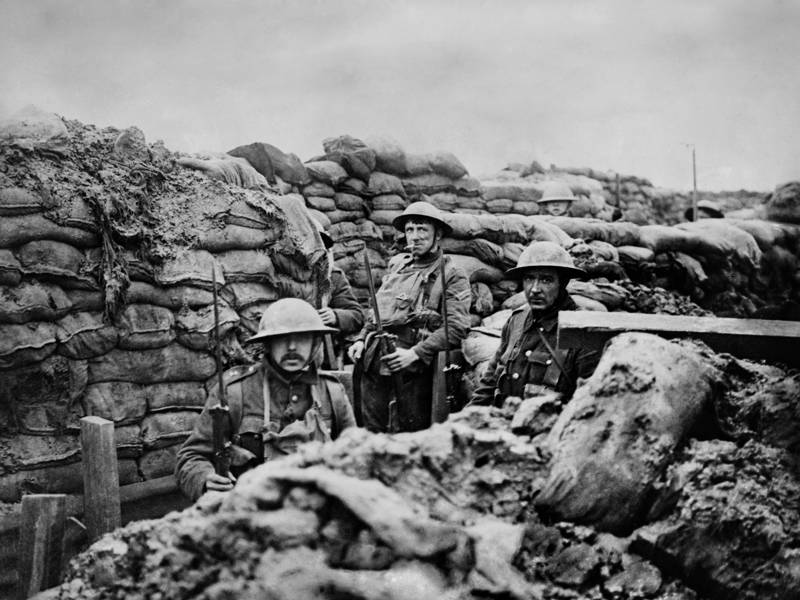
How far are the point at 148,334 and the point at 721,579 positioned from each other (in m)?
3.61

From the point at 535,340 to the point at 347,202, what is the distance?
4.86m

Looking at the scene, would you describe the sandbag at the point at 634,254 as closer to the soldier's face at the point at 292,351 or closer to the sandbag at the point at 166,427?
the sandbag at the point at 166,427

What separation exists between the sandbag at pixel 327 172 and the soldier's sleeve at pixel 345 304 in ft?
8.67

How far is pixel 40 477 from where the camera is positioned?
176 inches

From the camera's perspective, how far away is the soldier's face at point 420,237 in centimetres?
561

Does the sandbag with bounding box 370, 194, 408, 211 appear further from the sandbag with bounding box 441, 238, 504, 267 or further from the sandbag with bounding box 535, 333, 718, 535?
the sandbag with bounding box 535, 333, 718, 535

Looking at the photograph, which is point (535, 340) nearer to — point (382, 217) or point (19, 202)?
point (19, 202)

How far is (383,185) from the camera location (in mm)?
9180

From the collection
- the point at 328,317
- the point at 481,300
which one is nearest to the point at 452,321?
the point at 328,317

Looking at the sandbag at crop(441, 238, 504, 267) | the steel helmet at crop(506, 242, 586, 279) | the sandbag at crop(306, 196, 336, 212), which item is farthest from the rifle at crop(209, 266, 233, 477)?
the sandbag at crop(306, 196, 336, 212)

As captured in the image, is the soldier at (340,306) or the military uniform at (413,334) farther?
the soldier at (340,306)

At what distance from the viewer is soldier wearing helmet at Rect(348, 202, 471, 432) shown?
5211 millimetres

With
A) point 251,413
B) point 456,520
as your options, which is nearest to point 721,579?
point 456,520

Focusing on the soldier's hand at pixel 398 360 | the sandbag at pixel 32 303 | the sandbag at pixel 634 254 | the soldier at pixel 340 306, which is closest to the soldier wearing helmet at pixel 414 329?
the soldier's hand at pixel 398 360
